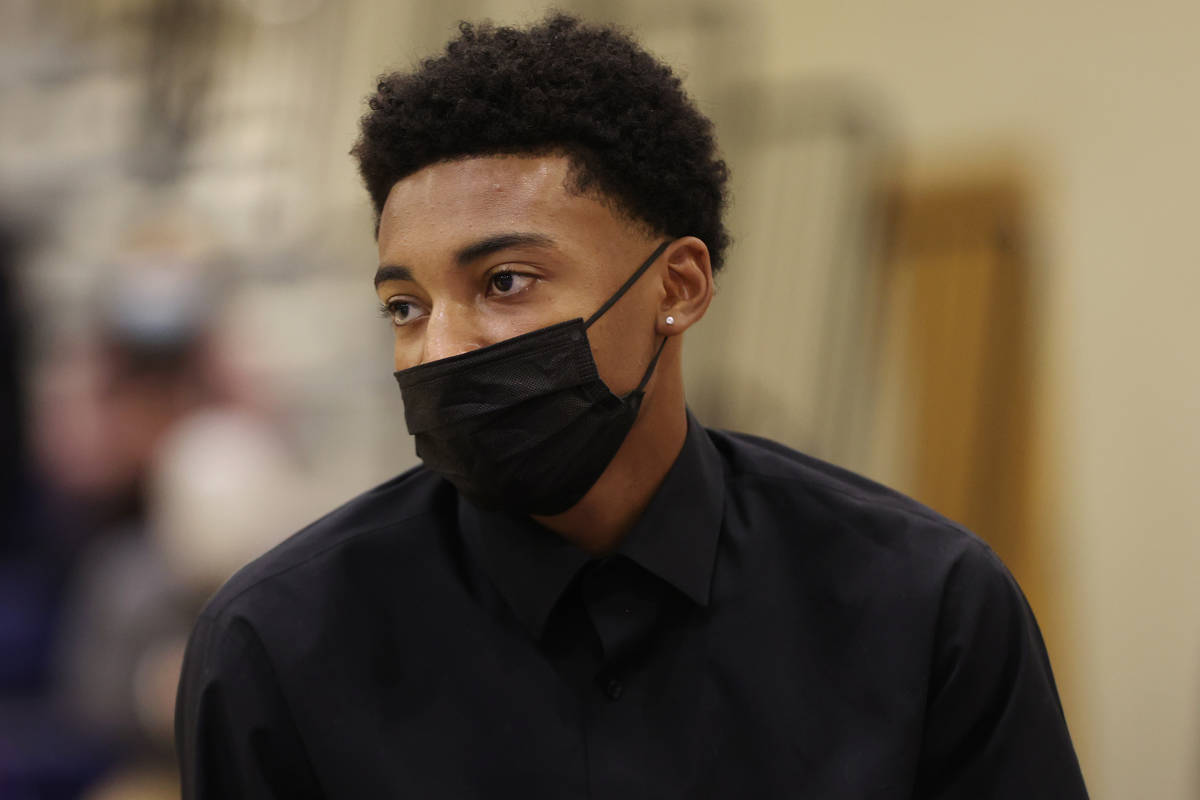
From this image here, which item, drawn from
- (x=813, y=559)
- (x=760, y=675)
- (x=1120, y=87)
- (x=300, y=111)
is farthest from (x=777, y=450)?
(x=300, y=111)

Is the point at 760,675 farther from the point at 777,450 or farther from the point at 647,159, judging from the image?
the point at 647,159

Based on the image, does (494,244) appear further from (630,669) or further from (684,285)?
(630,669)

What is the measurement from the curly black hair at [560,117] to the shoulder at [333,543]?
347mm

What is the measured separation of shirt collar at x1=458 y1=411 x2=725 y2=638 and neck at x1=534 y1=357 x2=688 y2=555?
2 cm

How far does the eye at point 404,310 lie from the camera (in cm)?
128

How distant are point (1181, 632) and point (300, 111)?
10.1 feet

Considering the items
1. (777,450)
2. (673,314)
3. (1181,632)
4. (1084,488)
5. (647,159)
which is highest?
(647,159)

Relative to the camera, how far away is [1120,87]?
3.14 m

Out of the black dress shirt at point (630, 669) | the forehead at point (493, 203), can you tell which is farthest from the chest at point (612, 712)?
the forehead at point (493, 203)

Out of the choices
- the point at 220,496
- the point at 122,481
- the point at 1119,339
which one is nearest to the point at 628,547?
the point at 220,496

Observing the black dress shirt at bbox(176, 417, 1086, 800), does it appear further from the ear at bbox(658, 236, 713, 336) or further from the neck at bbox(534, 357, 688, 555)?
the ear at bbox(658, 236, 713, 336)

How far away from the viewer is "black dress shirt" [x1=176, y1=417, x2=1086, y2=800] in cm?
122

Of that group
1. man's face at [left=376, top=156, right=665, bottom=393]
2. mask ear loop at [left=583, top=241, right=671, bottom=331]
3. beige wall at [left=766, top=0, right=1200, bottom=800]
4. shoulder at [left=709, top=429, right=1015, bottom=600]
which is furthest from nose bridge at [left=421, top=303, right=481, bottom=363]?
beige wall at [left=766, top=0, right=1200, bottom=800]

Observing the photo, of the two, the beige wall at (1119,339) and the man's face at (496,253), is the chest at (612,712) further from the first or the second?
the beige wall at (1119,339)
